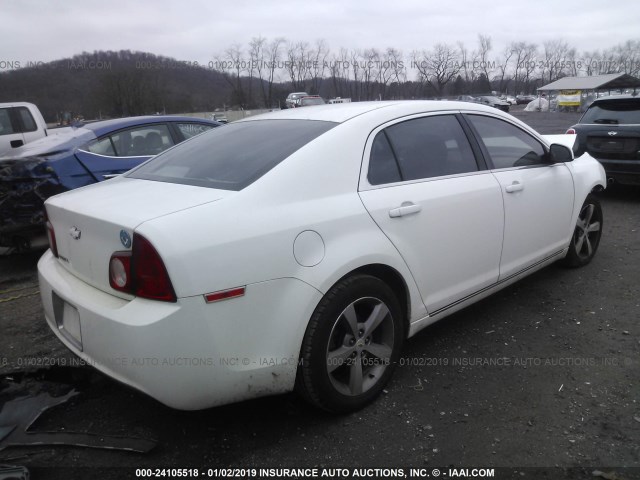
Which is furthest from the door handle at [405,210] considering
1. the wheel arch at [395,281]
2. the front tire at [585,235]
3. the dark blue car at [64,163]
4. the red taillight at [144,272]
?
the dark blue car at [64,163]

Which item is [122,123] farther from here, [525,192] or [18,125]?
[18,125]

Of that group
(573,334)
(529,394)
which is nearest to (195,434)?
(529,394)

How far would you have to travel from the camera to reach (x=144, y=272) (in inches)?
75.6

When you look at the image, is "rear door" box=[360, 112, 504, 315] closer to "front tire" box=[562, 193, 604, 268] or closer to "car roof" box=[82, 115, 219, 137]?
"front tire" box=[562, 193, 604, 268]

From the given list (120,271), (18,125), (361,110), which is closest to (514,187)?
(361,110)

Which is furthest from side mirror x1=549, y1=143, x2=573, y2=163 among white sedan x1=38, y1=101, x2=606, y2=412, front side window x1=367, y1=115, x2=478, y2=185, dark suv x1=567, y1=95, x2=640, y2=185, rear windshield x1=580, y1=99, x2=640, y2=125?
rear windshield x1=580, y1=99, x2=640, y2=125

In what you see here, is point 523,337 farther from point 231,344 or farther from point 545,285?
point 231,344

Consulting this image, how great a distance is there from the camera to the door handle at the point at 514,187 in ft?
10.6

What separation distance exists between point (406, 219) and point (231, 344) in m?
1.15

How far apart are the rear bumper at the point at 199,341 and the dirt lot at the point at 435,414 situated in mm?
238

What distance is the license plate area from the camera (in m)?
2.24

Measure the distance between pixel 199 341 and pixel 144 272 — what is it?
0.35 metres

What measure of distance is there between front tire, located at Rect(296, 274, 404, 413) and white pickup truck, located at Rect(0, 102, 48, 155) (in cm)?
871

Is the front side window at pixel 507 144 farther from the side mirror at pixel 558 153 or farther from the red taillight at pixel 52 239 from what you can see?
the red taillight at pixel 52 239
